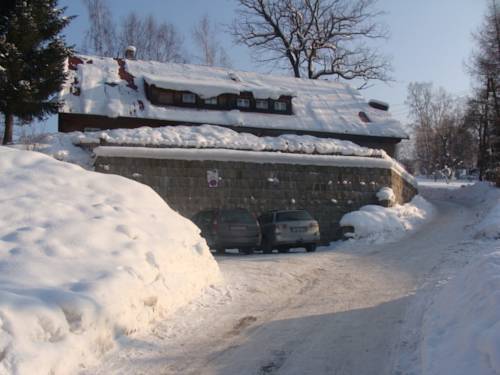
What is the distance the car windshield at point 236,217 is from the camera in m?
15.5

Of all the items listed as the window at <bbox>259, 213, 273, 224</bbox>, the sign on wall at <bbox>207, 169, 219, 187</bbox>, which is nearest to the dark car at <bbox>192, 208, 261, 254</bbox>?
the window at <bbox>259, 213, 273, 224</bbox>

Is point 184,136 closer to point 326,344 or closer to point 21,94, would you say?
point 21,94

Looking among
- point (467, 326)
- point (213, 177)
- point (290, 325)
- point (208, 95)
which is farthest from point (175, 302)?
point (208, 95)

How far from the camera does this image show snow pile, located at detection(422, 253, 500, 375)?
12.3 ft

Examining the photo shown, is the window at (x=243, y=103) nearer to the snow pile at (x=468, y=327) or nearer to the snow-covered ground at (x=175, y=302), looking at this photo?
the snow-covered ground at (x=175, y=302)

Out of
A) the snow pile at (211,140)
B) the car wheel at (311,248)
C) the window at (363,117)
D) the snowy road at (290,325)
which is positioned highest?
the window at (363,117)

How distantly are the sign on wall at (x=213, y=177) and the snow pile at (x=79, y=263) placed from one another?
8.34 m

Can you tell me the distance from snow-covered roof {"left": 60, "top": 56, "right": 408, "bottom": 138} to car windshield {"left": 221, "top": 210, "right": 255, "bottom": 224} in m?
10.0

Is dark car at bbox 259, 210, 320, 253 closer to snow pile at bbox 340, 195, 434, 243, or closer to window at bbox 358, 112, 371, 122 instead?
snow pile at bbox 340, 195, 434, 243

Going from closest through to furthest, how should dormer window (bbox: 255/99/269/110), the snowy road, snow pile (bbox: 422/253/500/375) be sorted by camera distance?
snow pile (bbox: 422/253/500/375), the snowy road, dormer window (bbox: 255/99/269/110)

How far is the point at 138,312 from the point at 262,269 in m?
5.41

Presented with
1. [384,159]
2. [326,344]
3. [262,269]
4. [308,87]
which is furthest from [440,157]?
[326,344]

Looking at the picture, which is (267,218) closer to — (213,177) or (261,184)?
(261,184)

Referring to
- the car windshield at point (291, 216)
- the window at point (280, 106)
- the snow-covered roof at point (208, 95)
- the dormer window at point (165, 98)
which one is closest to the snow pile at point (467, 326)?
the car windshield at point (291, 216)
